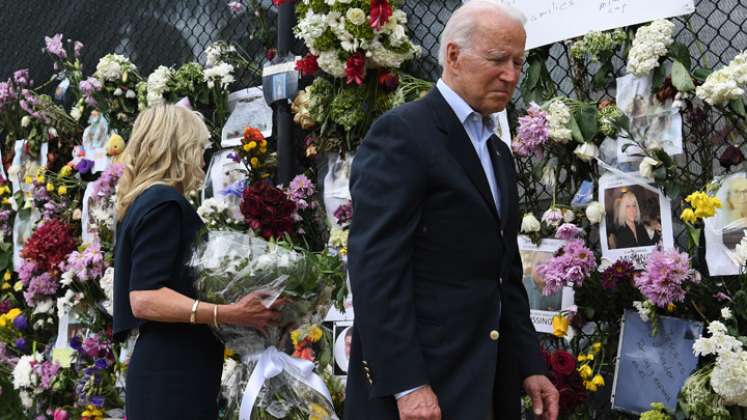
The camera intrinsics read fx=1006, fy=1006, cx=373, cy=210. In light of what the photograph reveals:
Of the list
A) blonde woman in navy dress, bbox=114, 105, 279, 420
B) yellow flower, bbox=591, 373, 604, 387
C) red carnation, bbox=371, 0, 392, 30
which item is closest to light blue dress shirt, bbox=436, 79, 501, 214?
blonde woman in navy dress, bbox=114, 105, 279, 420

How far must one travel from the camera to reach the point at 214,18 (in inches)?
191

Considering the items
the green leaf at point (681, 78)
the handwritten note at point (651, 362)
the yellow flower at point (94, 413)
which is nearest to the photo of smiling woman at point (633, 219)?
the handwritten note at point (651, 362)

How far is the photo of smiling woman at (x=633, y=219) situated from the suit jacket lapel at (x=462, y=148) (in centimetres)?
100

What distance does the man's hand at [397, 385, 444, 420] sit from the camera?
6.79 feet

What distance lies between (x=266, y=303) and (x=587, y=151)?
1.22 metres

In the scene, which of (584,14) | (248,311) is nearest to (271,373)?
(248,311)

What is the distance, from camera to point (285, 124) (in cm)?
412

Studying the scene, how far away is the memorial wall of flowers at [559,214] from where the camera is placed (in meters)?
2.77

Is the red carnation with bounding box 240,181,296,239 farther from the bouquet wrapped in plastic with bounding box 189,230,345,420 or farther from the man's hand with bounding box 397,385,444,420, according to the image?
the man's hand with bounding box 397,385,444,420

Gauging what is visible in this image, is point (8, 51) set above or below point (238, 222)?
above

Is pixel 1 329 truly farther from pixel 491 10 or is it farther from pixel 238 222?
pixel 491 10

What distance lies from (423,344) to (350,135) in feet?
5.92

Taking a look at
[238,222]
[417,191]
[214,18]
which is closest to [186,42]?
[214,18]

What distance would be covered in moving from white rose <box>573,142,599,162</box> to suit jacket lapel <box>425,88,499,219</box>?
1018 mm
